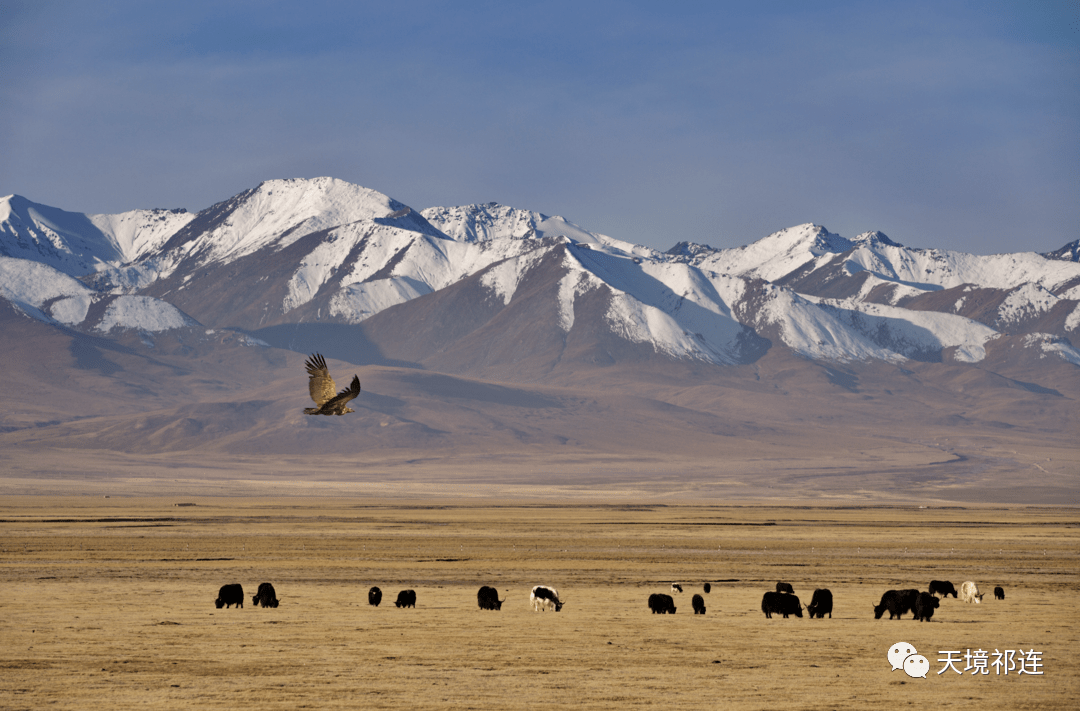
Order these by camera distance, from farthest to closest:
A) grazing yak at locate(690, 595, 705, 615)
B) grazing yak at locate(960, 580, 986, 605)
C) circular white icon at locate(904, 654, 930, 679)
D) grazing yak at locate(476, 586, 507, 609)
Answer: grazing yak at locate(960, 580, 986, 605) < grazing yak at locate(476, 586, 507, 609) < grazing yak at locate(690, 595, 705, 615) < circular white icon at locate(904, 654, 930, 679)

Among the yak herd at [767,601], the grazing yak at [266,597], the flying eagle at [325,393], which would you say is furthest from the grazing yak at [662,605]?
the flying eagle at [325,393]

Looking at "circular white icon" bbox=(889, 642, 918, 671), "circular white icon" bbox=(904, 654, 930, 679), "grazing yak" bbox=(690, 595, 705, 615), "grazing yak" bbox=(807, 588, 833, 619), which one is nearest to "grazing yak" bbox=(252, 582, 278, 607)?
"grazing yak" bbox=(690, 595, 705, 615)

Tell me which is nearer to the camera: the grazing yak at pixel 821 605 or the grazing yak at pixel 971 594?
the grazing yak at pixel 821 605

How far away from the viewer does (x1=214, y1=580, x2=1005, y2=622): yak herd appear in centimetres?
3109

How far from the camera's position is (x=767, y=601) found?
31.7 metres

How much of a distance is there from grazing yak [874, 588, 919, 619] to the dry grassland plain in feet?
2.27

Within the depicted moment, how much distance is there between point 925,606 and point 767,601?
12.4 ft

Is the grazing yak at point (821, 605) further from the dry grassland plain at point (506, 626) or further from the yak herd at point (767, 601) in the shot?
the dry grassland plain at point (506, 626)

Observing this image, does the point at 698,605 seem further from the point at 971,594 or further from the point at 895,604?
the point at 971,594

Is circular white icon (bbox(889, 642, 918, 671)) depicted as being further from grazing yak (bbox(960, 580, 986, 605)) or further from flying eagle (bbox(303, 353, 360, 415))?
grazing yak (bbox(960, 580, 986, 605))

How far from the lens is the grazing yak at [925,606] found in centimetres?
3053

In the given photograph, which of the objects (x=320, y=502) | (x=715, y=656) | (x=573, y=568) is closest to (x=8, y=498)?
(x=320, y=502)

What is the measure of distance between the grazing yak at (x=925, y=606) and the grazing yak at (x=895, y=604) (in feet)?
0.67

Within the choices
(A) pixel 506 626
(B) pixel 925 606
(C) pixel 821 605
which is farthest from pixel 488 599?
(B) pixel 925 606
